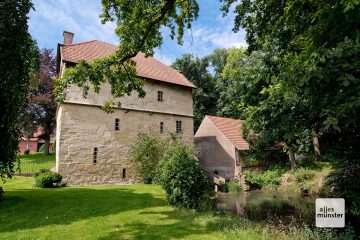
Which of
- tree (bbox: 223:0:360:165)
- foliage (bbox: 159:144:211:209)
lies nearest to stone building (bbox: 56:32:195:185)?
foliage (bbox: 159:144:211:209)

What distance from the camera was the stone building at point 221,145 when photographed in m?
27.6

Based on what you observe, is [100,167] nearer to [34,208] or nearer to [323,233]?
[34,208]

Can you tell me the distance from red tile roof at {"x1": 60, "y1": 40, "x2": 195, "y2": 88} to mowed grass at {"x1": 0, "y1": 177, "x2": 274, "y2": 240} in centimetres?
1274

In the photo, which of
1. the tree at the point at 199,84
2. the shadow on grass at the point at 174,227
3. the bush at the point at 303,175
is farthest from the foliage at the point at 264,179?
the tree at the point at 199,84

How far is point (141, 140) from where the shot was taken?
2364 cm

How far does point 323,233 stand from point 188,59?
34.4 meters

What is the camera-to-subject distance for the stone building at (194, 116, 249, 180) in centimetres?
2758

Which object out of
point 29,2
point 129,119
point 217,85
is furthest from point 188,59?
point 29,2

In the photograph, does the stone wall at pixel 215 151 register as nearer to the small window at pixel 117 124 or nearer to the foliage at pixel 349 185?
the small window at pixel 117 124

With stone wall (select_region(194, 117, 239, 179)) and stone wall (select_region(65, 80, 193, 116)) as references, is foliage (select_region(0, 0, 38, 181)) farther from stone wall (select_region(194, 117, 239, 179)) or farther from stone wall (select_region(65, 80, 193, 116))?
stone wall (select_region(194, 117, 239, 179))

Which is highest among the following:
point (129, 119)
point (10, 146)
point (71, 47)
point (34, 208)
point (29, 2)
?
point (71, 47)

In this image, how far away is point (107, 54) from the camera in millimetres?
25219

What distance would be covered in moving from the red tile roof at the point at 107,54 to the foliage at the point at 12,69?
10250 millimetres

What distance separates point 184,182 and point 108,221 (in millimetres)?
3895
